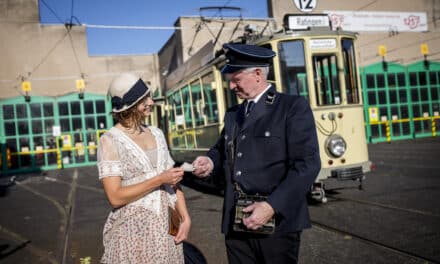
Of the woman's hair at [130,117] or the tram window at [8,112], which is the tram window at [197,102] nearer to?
the woman's hair at [130,117]

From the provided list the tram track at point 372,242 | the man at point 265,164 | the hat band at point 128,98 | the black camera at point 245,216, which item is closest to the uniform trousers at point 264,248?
the man at point 265,164

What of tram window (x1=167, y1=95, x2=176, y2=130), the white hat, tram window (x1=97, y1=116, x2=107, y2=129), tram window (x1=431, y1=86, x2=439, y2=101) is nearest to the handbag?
the white hat

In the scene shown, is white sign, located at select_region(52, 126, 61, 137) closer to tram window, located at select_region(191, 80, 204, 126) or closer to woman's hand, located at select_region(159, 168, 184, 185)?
tram window, located at select_region(191, 80, 204, 126)

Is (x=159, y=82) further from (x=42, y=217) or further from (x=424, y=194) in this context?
(x=424, y=194)

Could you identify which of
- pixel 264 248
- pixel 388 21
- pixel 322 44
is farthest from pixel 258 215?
pixel 388 21

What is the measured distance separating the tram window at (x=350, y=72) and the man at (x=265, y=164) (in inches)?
216

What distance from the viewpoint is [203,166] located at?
268 cm

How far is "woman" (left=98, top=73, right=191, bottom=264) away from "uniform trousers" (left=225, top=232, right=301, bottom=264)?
1.17 feet

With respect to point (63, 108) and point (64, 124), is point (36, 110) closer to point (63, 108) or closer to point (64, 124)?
point (63, 108)

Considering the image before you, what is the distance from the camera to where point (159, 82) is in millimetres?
25422

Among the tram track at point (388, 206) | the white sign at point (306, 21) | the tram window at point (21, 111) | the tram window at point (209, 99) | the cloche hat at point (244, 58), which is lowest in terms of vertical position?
the tram track at point (388, 206)

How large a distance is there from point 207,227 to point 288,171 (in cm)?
420

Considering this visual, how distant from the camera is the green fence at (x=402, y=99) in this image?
73.6ft

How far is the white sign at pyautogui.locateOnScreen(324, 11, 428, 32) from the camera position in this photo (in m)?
22.2
